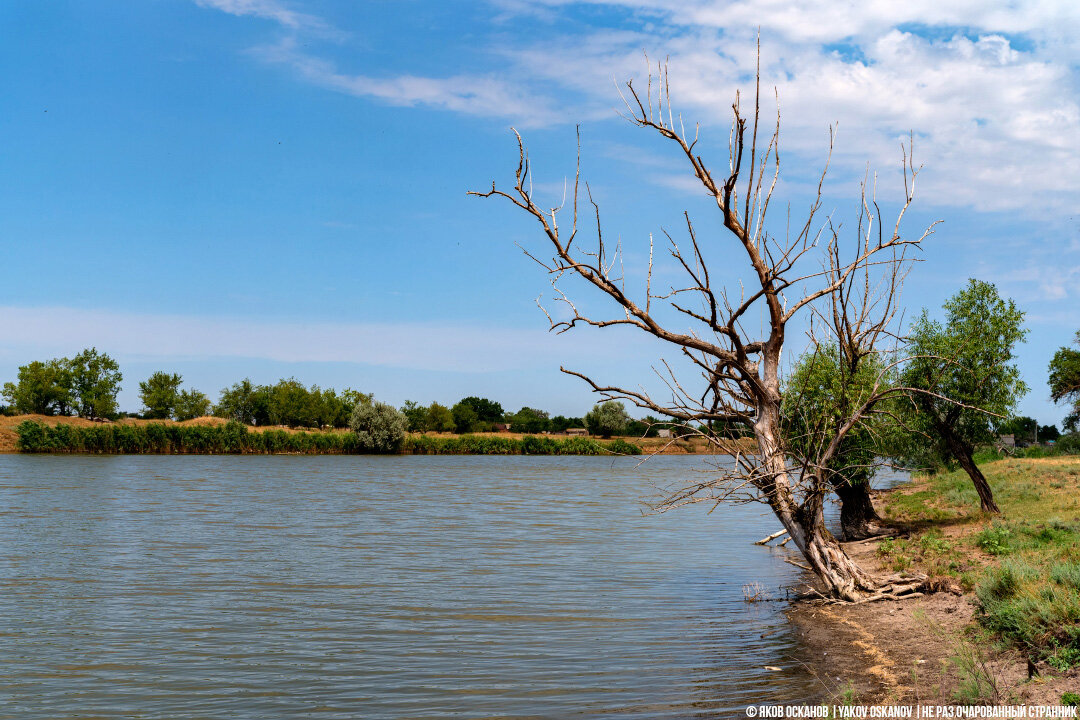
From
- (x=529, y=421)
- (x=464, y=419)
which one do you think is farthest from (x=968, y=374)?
(x=529, y=421)

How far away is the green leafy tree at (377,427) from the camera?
3000 inches

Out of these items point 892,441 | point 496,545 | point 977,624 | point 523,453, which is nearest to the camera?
point 977,624

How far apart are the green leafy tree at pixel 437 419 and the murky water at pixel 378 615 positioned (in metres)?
79.1

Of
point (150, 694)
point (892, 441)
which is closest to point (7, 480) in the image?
point (150, 694)

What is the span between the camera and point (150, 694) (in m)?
8.61

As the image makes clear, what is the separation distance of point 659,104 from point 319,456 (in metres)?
68.7

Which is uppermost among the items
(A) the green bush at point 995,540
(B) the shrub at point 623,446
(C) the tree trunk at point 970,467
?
(C) the tree trunk at point 970,467

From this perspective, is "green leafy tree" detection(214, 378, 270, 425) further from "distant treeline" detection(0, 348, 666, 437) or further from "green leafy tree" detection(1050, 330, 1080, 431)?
"green leafy tree" detection(1050, 330, 1080, 431)

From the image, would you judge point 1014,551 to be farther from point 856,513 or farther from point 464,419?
point 464,419

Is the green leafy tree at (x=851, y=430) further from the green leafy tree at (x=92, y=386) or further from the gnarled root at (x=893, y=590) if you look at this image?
the green leafy tree at (x=92, y=386)

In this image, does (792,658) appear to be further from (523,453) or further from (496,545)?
(523,453)

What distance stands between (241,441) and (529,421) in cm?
6464

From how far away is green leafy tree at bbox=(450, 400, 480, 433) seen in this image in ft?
374

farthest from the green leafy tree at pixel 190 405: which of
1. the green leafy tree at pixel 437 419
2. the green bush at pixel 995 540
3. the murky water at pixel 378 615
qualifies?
the green bush at pixel 995 540
